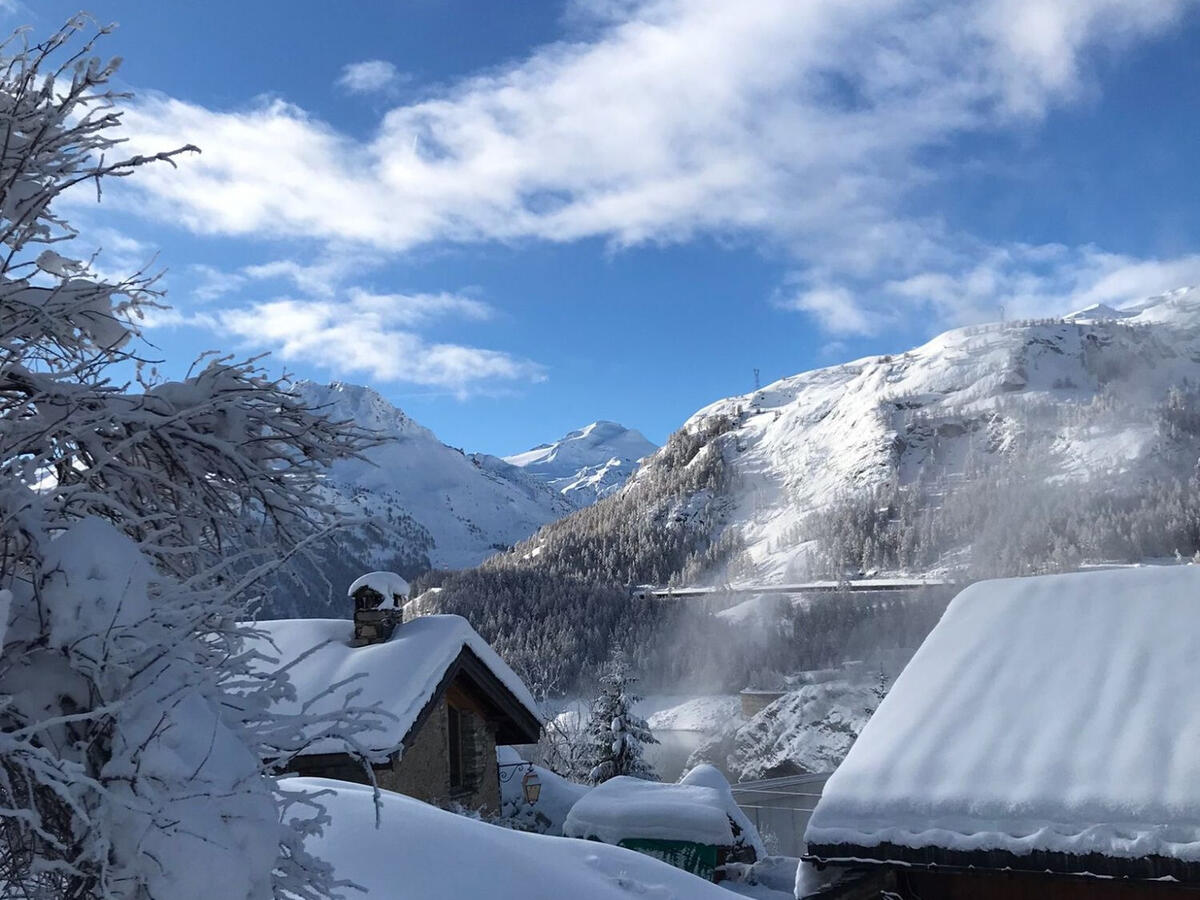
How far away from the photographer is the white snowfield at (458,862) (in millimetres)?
5496

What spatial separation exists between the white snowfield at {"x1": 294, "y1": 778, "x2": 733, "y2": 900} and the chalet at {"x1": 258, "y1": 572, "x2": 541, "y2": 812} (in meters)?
5.85

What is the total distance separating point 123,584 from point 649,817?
1576 centimetres

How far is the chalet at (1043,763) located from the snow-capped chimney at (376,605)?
8.80m

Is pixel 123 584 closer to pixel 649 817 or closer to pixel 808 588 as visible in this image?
pixel 649 817

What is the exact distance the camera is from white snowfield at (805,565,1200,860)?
5.77m

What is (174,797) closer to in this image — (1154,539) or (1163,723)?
(1163,723)

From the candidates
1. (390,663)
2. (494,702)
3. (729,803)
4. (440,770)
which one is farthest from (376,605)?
(729,803)

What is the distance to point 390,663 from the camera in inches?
537

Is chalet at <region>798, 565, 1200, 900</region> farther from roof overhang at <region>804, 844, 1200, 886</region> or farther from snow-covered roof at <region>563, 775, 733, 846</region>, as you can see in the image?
snow-covered roof at <region>563, 775, 733, 846</region>

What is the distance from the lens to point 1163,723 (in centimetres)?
624

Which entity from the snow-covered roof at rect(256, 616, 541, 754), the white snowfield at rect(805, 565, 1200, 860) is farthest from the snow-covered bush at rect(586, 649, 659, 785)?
the white snowfield at rect(805, 565, 1200, 860)

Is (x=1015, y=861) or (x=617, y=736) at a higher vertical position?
(x=1015, y=861)

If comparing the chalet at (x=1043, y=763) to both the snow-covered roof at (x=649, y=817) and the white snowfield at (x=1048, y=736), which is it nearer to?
the white snowfield at (x=1048, y=736)

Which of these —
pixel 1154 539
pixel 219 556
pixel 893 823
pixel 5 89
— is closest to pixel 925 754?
pixel 893 823
